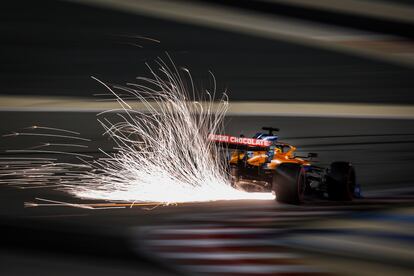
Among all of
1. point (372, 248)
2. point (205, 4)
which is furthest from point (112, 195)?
point (205, 4)

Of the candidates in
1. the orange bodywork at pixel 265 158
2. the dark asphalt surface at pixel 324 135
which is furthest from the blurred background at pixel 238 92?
the orange bodywork at pixel 265 158

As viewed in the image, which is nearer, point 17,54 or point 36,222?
point 36,222

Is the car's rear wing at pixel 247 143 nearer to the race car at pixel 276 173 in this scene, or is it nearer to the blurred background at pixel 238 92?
the race car at pixel 276 173

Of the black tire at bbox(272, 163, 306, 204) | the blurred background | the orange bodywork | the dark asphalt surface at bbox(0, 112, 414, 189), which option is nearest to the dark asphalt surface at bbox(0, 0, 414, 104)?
the blurred background

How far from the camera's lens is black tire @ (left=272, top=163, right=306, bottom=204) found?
859 cm

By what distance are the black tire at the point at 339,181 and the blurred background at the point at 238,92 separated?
0.74ft

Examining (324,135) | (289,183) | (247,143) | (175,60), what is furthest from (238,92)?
(289,183)

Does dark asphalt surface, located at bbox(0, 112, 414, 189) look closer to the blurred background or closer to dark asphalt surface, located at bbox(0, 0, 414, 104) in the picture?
the blurred background

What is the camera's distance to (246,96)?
52.4 ft

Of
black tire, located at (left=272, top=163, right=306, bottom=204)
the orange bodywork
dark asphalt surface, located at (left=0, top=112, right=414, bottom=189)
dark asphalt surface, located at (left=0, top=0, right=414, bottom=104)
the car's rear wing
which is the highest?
dark asphalt surface, located at (left=0, top=0, right=414, bottom=104)

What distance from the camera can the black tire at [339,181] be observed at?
9.27 meters

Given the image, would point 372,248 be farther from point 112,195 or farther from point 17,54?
point 17,54

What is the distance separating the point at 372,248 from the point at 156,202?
2.75 metres

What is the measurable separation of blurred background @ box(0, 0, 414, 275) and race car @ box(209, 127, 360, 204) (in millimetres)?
238
